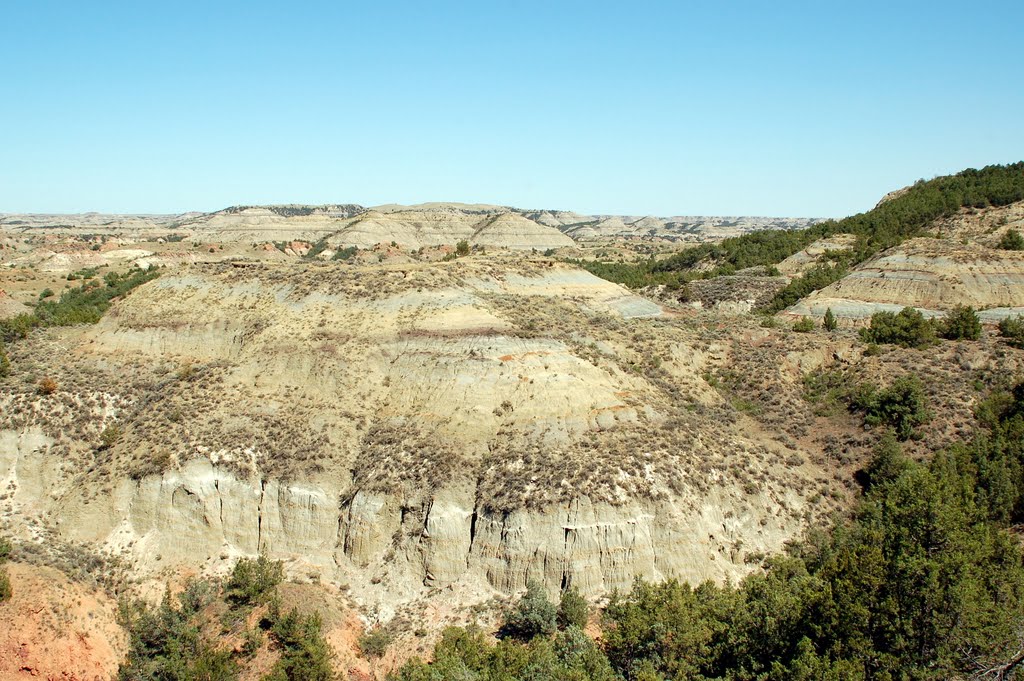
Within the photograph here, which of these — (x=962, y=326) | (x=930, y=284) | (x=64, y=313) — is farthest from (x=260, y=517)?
(x=930, y=284)

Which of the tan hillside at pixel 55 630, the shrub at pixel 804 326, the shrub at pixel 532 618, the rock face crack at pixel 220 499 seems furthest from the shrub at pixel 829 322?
the tan hillside at pixel 55 630

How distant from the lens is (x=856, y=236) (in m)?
74.1

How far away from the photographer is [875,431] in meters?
32.7

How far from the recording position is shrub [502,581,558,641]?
22391mm

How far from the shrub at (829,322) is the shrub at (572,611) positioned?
3102 centimetres

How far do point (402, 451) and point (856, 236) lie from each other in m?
64.6

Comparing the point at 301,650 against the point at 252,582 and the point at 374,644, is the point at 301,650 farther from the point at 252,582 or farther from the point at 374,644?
the point at 252,582

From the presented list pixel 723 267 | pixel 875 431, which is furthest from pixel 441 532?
pixel 723 267

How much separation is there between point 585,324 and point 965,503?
1955cm

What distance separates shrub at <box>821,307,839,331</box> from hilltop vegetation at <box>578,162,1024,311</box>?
37.2 ft

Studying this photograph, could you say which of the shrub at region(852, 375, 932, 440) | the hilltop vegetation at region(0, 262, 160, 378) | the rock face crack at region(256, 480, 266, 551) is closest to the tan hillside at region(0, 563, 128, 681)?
the rock face crack at region(256, 480, 266, 551)

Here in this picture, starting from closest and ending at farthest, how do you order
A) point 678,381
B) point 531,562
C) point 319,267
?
point 531,562 < point 678,381 < point 319,267

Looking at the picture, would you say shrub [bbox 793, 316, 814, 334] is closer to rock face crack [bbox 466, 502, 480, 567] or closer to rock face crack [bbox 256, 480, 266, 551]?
rock face crack [bbox 466, 502, 480, 567]

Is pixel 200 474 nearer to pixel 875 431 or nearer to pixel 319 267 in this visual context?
pixel 319 267
